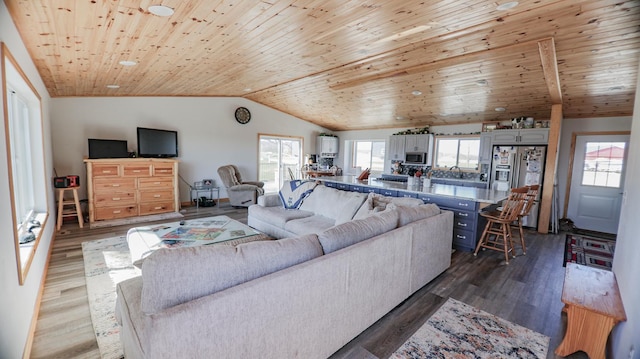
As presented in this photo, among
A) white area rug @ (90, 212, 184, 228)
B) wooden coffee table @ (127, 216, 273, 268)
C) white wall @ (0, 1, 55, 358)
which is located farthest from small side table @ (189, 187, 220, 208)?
white wall @ (0, 1, 55, 358)

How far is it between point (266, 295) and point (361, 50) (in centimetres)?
344

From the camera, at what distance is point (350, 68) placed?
469cm

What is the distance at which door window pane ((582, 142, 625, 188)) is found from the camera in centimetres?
519

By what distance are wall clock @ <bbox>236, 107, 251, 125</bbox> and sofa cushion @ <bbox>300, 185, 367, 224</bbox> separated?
166 inches

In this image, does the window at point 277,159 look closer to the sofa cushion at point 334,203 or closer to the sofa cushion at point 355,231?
the sofa cushion at point 334,203

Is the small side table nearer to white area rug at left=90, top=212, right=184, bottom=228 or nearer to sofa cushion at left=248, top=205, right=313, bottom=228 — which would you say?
white area rug at left=90, top=212, right=184, bottom=228

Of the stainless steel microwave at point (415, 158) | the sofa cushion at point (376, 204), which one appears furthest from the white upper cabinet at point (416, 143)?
the sofa cushion at point (376, 204)

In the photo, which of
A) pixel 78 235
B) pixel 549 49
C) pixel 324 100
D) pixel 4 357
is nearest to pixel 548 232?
pixel 549 49

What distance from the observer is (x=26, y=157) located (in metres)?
3.35

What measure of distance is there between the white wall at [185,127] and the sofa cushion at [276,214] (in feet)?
11.5

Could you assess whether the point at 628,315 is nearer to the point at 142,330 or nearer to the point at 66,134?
the point at 142,330

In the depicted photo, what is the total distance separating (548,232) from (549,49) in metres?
3.41

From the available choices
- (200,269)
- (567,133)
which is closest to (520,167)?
(567,133)

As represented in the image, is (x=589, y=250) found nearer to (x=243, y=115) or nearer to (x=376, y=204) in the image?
(x=376, y=204)
